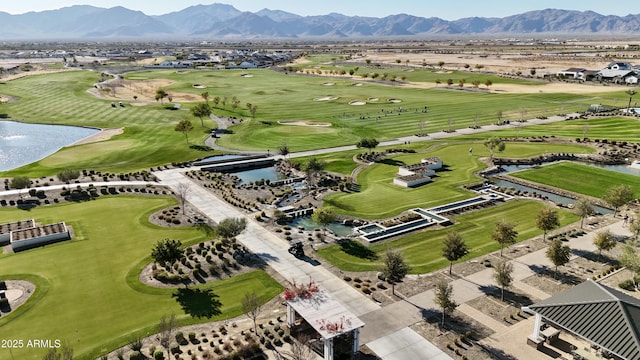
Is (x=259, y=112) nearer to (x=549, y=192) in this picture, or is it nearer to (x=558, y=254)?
(x=549, y=192)

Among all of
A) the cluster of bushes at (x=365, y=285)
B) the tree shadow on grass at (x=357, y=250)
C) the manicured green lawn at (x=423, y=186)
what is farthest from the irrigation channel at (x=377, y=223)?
the cluster of bushes at (x=365, y=285)

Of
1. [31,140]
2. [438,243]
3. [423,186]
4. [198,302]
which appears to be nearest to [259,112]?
[31,140]

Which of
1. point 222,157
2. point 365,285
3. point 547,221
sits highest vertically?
point 547,221

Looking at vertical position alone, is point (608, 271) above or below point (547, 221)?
Result: below

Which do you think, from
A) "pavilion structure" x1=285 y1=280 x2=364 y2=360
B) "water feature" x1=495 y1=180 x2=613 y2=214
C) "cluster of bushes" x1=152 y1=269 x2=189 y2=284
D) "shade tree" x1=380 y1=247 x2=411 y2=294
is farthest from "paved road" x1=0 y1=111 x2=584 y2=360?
"water feature" x1=495 y1=180 x2=613 y2=214

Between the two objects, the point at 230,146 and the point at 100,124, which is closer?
the point at 230,146

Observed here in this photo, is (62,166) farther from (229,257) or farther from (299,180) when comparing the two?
(229,257)

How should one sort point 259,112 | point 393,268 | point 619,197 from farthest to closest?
1. point 259,112
2. point 619,197
3. point 393,268
